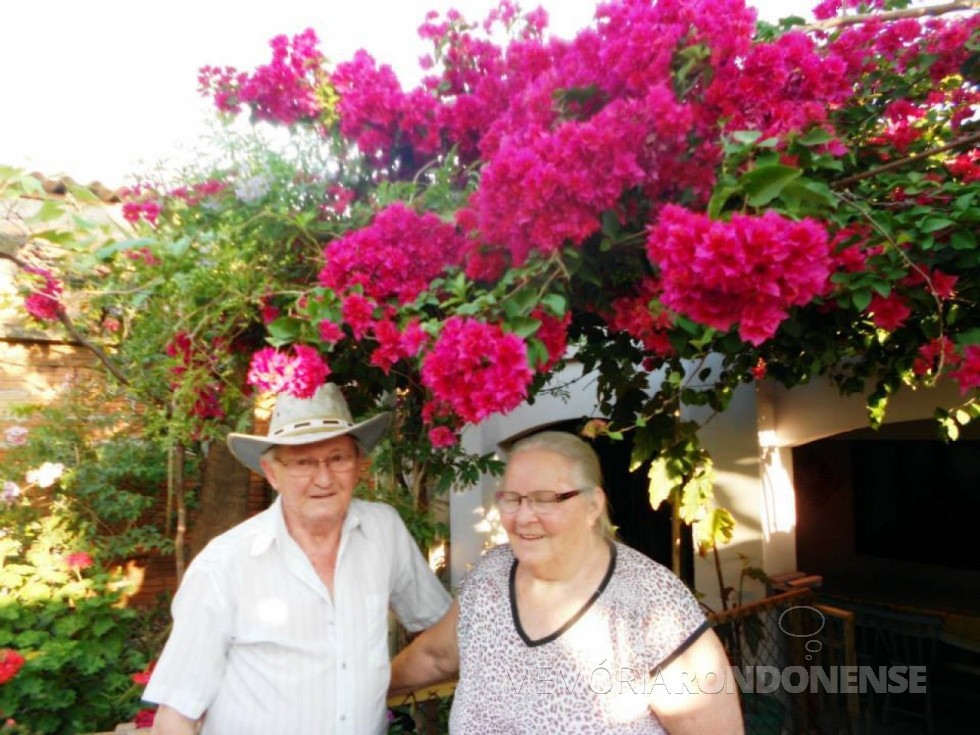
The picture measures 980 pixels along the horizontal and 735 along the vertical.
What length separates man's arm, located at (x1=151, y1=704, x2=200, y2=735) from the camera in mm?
1951

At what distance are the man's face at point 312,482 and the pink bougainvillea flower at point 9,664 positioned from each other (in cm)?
201

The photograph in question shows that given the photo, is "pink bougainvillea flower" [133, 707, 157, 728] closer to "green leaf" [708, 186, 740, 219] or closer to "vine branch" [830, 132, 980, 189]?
"green leaf" [708, 186, 740, 219]

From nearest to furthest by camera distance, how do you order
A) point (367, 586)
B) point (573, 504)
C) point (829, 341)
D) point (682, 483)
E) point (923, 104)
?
point (573, 504) < point (367, 586) < point (829, 341) < point (923, 104) < point (682, 483)

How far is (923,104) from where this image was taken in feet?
8.67

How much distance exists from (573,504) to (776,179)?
94 centimetres

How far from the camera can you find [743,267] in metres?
1.36

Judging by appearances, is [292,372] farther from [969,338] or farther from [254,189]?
[969,338]

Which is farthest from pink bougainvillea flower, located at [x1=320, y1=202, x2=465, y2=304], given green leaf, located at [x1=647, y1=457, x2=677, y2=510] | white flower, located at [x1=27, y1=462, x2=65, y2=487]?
white flower, located at [x1=27, y1=462, x2=65, y2=487]

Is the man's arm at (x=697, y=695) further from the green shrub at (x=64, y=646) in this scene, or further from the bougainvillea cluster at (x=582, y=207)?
the green shrub at (x=64, y=646)

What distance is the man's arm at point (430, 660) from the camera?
7.58 feet

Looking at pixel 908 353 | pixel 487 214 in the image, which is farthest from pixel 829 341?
pixel 487 214

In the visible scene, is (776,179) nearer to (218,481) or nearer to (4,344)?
(218,481)

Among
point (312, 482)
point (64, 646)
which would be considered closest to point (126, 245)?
point (312, 482)

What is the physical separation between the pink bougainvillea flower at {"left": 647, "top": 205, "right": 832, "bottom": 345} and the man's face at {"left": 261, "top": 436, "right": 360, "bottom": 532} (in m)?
1.10
